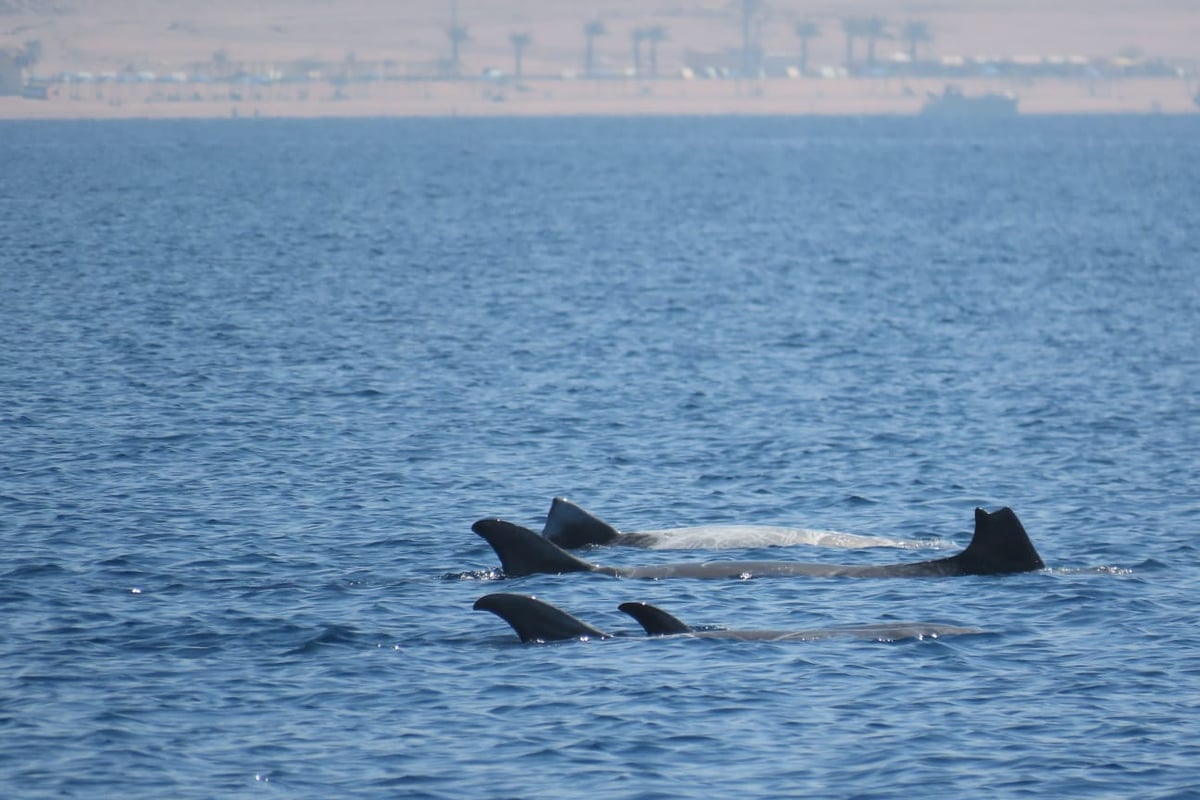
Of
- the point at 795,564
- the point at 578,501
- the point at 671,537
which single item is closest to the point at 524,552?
the point at 671,537

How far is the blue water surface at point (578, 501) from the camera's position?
742 inches

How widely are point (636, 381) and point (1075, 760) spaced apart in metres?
27.3

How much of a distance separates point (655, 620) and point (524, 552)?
4.22 m

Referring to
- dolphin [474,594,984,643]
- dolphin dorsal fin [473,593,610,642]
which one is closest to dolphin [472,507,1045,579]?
dolphin [474,594,984,643]

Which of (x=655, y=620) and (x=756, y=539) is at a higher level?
(x=655, y=620)

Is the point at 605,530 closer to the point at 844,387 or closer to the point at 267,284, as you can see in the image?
the point at 844,387

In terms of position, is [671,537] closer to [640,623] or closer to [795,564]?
[795,564]

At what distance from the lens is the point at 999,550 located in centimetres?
2597

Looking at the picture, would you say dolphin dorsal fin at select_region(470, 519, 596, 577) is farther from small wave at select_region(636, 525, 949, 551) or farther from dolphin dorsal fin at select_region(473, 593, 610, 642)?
dolphin dorsal fin at select_region(473, 593, 610, 642)

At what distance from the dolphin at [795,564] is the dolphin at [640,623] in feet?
10.9

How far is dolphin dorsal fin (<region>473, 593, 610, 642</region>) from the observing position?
72.9 ft

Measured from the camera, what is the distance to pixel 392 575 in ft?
85.7

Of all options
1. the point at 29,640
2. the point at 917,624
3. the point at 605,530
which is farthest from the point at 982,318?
the point at 29,640

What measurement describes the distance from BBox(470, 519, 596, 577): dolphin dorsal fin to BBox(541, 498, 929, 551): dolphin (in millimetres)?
1624
